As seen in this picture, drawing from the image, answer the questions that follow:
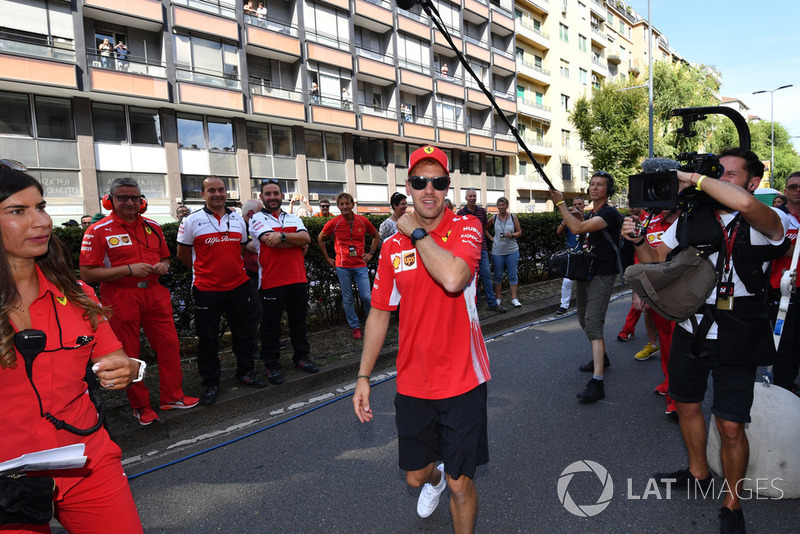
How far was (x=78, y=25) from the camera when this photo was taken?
18.0 meters

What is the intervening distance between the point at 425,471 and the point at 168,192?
21.8 meters

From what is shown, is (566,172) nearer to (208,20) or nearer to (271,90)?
(271,90)

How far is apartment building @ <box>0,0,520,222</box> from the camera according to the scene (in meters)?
17.8

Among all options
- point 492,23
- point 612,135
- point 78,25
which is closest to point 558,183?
point 612,135

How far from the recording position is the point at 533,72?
4059 cm

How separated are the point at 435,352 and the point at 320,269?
5.23 metres

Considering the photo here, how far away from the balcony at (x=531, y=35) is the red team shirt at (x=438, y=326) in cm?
4257

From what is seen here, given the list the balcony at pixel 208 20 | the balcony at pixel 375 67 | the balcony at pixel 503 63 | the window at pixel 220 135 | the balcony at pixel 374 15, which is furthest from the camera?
the balcony at pixel 503 63

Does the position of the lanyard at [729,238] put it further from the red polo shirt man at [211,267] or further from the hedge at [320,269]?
the hedge at [320,269]

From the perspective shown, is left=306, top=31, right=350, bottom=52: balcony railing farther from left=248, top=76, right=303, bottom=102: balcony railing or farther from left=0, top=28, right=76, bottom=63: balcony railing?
left=0, top=28, right=76, bottom=63: balcony railing

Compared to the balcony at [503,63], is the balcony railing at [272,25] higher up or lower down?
lower down

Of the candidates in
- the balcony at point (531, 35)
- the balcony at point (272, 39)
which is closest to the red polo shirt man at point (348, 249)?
the balcony at point (272, 39)

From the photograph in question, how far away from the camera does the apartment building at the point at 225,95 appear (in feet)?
58.5

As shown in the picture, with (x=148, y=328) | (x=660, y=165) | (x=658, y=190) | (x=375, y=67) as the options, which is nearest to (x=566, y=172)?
(x=375, y=67)
